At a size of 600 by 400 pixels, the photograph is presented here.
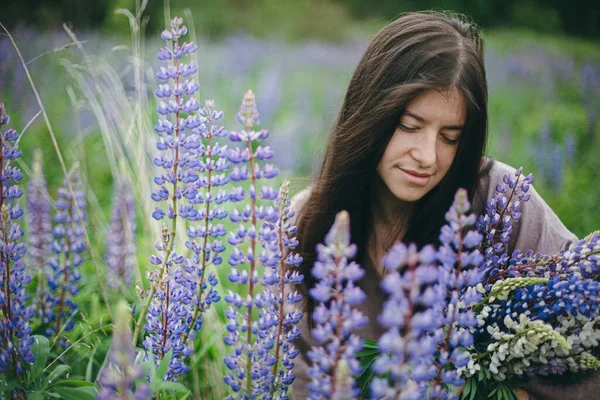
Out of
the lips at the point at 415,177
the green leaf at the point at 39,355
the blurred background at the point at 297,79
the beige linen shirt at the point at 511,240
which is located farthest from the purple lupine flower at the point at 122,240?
the lips at the point at 415,177

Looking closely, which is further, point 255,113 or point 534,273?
point 534,273

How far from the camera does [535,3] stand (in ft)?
26.5

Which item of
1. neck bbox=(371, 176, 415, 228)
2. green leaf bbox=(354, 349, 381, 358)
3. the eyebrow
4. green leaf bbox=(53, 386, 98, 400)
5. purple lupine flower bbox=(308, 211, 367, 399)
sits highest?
the eyebrow

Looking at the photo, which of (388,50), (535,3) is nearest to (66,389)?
(388,50)

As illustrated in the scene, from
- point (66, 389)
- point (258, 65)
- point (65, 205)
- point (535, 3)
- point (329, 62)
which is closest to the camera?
point (66, 389)

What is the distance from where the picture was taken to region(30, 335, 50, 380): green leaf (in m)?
1.26

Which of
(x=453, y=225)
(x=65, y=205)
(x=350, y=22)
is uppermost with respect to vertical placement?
(x=350, y=22)

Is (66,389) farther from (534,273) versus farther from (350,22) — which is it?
(350,22)

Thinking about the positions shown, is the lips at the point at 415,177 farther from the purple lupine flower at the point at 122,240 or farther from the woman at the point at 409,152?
the purple lupine flower at the point at 122,240

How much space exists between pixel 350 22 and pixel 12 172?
9.51 m

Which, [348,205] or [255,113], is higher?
[255,113]

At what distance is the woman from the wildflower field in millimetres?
175

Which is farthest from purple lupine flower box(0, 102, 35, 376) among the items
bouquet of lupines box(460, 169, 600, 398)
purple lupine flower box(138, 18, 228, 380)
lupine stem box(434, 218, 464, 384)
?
bouquet of lupines box(460, 169, 600, 398)

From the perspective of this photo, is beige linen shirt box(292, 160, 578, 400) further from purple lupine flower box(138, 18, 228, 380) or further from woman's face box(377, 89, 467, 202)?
purple lupine flower box(138, 18, 228, 380)
